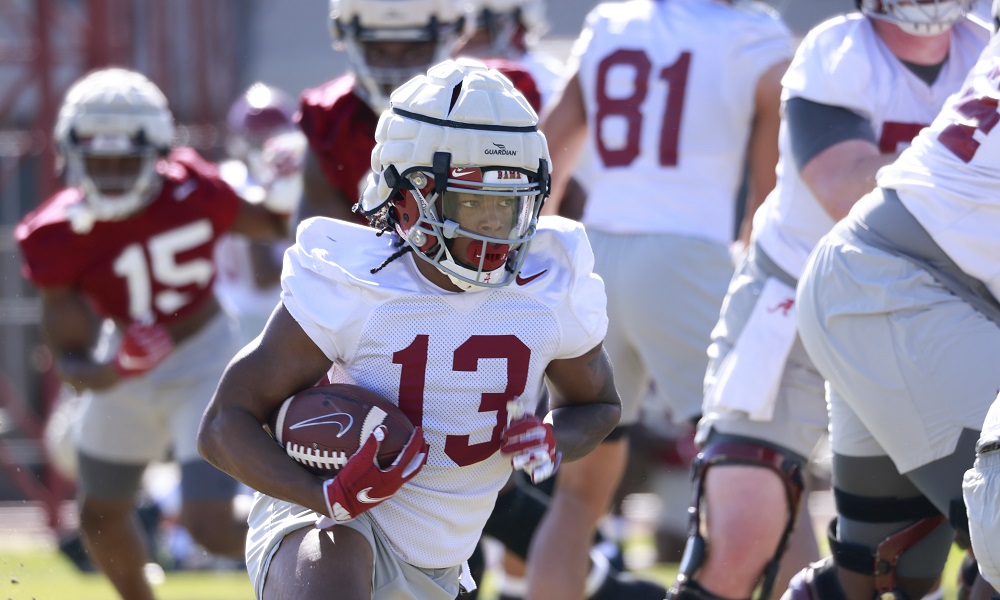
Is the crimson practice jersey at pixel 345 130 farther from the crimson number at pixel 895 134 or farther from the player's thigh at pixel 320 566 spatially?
the player's thigh at pixel 320 566

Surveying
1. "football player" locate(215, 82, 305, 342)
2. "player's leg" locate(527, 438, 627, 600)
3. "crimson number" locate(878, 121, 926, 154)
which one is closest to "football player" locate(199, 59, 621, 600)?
"crimson number" locate(878, 121, 926, 154)

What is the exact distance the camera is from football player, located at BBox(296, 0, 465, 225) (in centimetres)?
482

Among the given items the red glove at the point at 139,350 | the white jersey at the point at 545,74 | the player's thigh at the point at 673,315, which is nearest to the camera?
the player's thigh at the point at 673,315

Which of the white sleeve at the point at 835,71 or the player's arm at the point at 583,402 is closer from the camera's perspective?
the player's arm at the point at 583,402

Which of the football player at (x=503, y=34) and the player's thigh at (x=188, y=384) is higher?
the football player at (x=503, y=34)

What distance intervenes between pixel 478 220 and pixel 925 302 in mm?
961

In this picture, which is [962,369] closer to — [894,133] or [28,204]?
[894,133]

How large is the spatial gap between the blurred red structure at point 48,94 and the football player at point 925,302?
352 inches

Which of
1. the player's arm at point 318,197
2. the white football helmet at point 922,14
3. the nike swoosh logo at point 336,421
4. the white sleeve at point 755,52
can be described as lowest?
the player's arm at point 318,197

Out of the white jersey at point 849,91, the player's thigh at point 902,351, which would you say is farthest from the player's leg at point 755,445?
the player's thigh at point 902,351

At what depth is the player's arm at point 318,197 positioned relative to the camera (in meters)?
4.86

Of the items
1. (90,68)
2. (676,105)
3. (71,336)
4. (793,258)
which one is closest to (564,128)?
(676,105)

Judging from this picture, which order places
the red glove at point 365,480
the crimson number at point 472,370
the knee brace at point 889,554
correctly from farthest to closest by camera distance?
the knee brace at point 889,554 < the crimson number at point 472,370 < the red glove at point 365,480

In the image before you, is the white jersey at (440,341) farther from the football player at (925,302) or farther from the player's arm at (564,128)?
the player's arm at (564,128)
